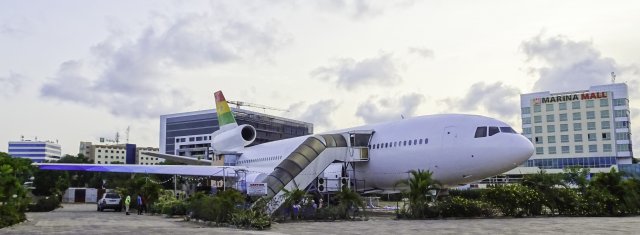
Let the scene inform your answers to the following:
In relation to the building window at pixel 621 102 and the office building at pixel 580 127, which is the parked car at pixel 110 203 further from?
the building window at pixel 621 102

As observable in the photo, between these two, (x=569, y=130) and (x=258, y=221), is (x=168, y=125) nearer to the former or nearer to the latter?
(x=569, y=130)

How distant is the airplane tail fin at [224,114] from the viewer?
5725 cm

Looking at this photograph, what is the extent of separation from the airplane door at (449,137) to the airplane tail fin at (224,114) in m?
32.5

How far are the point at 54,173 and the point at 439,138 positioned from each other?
301ft

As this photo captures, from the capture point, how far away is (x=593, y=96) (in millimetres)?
111812

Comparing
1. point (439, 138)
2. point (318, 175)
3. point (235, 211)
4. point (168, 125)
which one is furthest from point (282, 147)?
point (168, 125)

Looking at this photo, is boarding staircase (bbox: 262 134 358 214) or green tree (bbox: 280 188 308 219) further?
boarding staircase (bbox: 262 134 358 214)

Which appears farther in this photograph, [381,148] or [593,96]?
[593,96]

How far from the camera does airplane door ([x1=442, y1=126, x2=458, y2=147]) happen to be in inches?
1035

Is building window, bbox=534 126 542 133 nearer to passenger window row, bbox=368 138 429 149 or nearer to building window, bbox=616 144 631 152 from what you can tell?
building window, bbox=616 144 631 152

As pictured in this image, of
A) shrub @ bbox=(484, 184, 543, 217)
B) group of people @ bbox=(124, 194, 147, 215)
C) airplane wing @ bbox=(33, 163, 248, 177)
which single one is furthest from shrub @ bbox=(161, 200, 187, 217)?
shrub @ bbox=(484, 184, 543, 217)

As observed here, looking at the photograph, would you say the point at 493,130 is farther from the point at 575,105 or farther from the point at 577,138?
the point at 577,138

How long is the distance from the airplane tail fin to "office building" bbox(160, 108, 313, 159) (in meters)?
95.6

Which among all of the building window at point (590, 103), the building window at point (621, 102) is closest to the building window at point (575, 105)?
the building window at point (590, 103)
